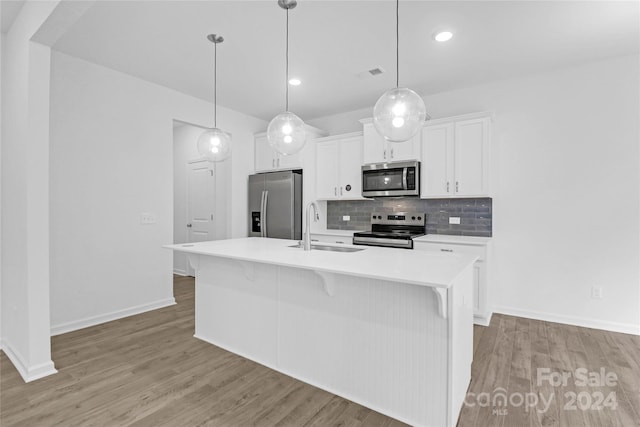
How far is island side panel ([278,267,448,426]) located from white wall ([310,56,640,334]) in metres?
2.47

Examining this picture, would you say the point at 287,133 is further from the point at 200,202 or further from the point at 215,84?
the point at 200,202

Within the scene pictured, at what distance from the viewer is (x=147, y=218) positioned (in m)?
3.80

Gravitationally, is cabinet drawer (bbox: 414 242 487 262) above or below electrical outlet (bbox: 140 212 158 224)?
below

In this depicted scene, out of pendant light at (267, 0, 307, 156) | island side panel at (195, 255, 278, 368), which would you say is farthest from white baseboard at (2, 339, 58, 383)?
pendant light at (267, 0, 307, 156)

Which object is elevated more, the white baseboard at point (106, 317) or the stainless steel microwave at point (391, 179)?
the stainless steel microwave at point (391, 179)

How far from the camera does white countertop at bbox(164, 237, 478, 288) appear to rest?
1.55 metres

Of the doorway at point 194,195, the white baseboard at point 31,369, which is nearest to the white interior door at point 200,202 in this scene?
the doorway at point 194,195

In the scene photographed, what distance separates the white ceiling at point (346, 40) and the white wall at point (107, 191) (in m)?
0.27

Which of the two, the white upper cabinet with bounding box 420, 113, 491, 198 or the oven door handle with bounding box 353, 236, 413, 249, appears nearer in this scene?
the white upper cabinet with bounding box 420, 113, 491, 198

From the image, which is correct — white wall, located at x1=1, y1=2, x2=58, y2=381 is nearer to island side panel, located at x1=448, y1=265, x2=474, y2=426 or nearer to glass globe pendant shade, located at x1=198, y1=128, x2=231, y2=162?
glass globe pendant shade, located at x1=198, y1=128, x2=231, y2=162

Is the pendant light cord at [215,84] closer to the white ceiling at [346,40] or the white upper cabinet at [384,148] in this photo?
the white ceiling at [346,40]

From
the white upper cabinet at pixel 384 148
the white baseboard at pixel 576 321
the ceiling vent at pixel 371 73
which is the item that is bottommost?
the white baseboard at pixel 576 321

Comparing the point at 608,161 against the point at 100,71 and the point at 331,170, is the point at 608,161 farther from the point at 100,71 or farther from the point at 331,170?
the point at 100,71

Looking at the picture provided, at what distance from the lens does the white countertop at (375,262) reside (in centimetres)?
155
